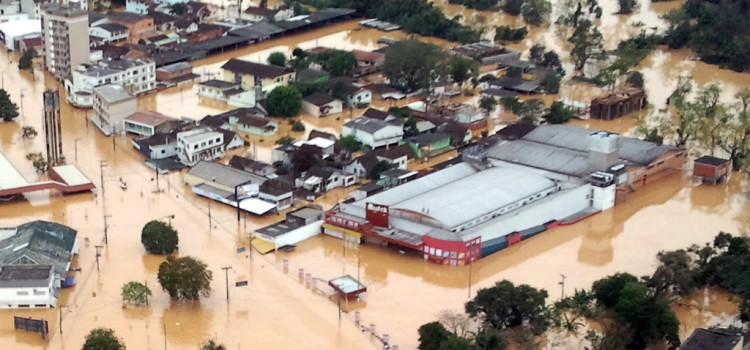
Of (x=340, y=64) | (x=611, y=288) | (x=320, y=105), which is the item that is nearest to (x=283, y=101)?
(x=320, y=105)

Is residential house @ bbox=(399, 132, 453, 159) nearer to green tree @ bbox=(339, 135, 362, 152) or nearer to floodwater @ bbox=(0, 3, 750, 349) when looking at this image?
green tree @ bbox=(339, 135, 362, 152)

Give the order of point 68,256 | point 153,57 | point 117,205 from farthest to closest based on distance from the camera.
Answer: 1. point 153,57
2. point 117,205
3. point 68,256

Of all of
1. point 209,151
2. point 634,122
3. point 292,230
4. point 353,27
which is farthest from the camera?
point 353,27

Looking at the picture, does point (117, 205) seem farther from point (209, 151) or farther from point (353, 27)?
point (353, 27)

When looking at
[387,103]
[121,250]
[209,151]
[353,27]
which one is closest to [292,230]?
[121,250]

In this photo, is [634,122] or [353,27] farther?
[353,27]

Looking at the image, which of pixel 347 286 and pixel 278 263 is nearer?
pixel 347 286

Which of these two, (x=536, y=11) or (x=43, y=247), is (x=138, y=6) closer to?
(x=536, y=11)
